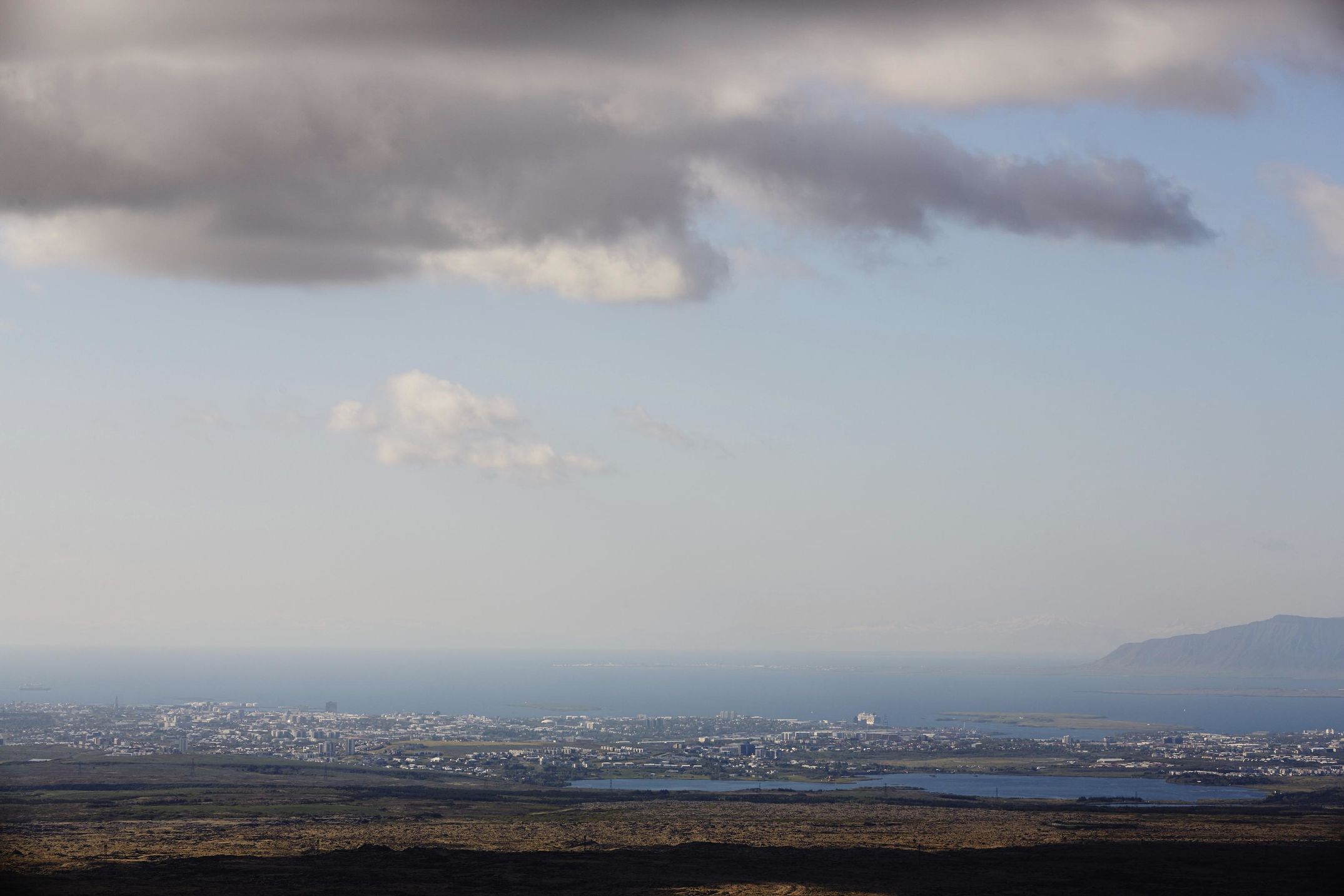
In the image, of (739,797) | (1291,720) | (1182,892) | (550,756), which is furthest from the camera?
(1291,720)

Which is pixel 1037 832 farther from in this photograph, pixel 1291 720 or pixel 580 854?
pixel 1291 720

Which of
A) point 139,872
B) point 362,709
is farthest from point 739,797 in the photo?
point 362,709

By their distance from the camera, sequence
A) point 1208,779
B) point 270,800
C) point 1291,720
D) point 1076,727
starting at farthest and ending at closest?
point 1291,720
point 1076,727
point 1208,779
point 270,800

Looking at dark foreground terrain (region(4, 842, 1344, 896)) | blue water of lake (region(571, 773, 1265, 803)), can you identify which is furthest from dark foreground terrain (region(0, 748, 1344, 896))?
blue water of lake (region(571, 773, 1265, 803))

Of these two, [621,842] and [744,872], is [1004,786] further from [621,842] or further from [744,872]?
[744,872]

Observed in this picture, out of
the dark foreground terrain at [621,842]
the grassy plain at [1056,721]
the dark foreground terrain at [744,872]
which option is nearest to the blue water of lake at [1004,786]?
the dark foreground terrain at [621,842]

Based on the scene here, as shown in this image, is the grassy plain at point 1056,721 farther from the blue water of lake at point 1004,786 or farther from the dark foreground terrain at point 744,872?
the dark foreground terrain at point 744,872

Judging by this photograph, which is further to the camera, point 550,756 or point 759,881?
point 550,756
